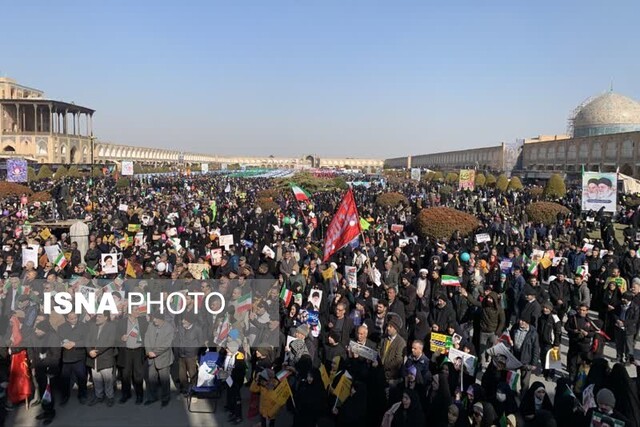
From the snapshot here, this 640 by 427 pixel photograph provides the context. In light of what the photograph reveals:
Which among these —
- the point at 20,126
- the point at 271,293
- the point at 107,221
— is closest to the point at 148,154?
the point at 20,126

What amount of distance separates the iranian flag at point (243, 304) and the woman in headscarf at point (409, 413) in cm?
321

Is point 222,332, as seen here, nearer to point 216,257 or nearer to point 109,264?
point 109,264

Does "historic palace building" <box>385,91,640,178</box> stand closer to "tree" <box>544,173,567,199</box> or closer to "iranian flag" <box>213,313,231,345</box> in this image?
"tree" <box>544,173,567,199</box>

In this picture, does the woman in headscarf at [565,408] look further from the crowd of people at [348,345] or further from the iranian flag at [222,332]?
the iranian flag at [222,332]

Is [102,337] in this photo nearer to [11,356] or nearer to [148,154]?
[11,356]

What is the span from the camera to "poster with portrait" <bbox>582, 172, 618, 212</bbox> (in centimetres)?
1717

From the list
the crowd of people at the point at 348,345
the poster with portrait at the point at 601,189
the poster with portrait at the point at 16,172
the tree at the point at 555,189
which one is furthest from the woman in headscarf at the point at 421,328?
the tree at the point at 555,189

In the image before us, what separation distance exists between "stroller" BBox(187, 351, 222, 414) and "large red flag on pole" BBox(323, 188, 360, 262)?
3557 mm

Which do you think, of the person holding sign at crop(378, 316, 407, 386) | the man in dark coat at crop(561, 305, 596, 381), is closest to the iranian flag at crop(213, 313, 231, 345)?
the person holding sign at crop(378, 316, 407, 386)

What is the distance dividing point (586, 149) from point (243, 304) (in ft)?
183

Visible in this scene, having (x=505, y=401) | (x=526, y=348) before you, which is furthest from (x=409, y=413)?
(x=526, y=348)

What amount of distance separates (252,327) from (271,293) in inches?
53.0

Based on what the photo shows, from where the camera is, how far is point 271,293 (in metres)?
7.99

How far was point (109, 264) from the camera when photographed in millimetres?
10875
